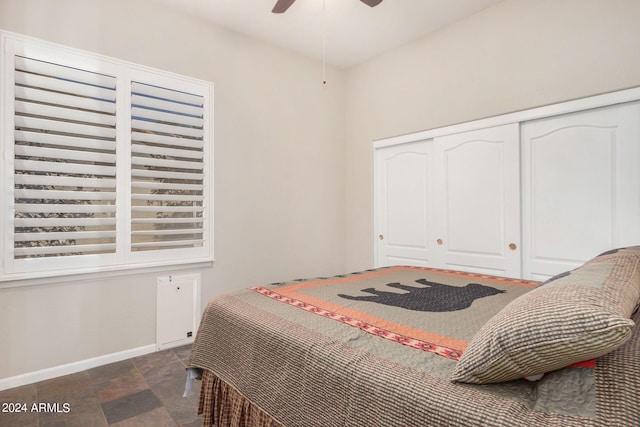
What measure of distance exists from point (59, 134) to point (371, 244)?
10.2 feet

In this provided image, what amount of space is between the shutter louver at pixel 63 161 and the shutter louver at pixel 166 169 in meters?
0.18

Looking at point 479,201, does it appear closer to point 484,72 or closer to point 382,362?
point 484,72

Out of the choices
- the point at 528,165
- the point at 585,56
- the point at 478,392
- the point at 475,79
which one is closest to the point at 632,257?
the point at 478,392

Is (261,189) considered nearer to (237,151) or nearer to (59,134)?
(237,151)

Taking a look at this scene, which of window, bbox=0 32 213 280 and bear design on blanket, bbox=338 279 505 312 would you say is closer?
bear design on blanket, bbox=338 279 505 312

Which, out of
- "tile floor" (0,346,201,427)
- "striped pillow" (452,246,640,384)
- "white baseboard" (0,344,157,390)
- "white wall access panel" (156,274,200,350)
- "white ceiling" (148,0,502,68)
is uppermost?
"white ceiling" (148,0,502,68)

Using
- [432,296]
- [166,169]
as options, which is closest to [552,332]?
[432,296]

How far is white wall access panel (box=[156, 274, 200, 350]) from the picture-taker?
2.90 metres

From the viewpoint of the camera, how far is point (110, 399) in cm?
210

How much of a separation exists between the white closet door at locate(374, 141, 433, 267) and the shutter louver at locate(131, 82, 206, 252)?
199cm

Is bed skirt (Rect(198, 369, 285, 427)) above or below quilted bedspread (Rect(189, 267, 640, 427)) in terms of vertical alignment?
below

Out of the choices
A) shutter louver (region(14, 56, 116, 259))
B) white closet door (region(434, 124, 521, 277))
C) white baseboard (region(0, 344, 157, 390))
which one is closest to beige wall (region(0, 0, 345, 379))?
white baseboard (region(0, 344, 157, 390))

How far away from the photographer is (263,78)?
3541 mm

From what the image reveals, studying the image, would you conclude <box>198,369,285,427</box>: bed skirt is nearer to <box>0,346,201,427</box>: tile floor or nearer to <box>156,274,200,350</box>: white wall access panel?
<box>0,346,201,427</box>: tile floor
